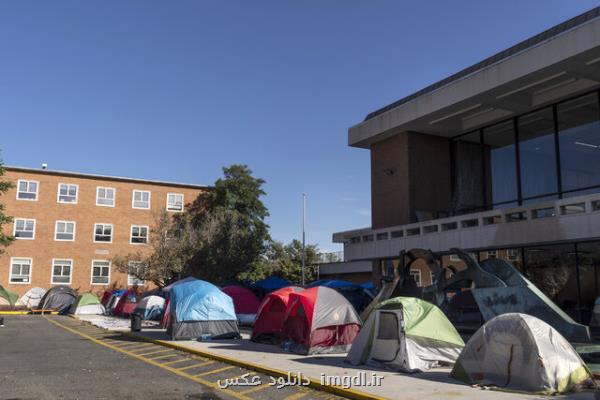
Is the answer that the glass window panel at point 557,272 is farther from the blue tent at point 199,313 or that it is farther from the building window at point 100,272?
the building window at point 100,272

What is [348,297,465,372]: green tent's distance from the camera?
1157cm

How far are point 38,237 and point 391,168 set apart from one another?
32.7 m

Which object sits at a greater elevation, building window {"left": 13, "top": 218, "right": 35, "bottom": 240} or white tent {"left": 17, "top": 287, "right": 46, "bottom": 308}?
building window {"left": 13, "top": 218, "right": 35, "bottom": 240}

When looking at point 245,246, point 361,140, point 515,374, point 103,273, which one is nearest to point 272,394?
point 515,374

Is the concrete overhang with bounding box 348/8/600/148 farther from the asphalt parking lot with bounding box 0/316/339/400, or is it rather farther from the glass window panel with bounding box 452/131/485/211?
the asphalt parking lot with bounding box 0/316/339/400

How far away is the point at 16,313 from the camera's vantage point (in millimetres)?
40000

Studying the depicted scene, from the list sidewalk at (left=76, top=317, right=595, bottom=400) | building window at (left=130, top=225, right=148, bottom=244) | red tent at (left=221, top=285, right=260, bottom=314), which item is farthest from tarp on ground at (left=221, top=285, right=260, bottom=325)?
building window at (left=130, top=225, right=148, bottom=244)

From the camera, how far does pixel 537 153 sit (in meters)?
21.2

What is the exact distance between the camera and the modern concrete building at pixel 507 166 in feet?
57.2

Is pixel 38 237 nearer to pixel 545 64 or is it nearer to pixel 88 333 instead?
pixel 88 333

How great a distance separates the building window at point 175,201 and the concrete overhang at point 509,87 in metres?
27.5

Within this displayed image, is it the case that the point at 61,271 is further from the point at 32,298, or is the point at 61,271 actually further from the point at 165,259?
the point at 165,259

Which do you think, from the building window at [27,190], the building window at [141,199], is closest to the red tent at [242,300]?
the building window at [141,199]

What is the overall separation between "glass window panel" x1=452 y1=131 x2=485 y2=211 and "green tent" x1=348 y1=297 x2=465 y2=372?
1264cm
